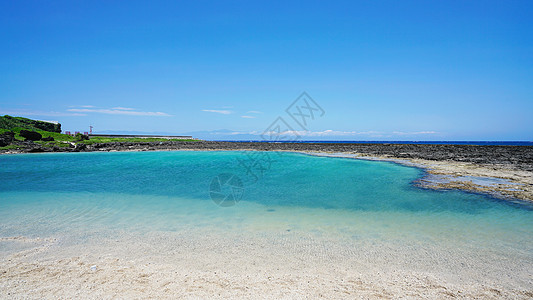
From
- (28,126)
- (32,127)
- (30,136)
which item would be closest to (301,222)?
(30,136)

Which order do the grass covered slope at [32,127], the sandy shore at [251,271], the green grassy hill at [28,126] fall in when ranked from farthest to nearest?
the green grassy hill at [28,126] → the grass covered slope at [32,127] → the sandy shore at [251,271]

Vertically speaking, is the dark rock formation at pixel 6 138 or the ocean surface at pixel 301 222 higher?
the dark rock formation at pixel 6 138

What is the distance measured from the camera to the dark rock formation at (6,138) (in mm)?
37278

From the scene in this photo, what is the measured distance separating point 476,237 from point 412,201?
13.7ft

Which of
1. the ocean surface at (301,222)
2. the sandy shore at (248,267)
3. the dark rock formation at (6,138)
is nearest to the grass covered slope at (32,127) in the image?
the dark rock formation at (6,138)

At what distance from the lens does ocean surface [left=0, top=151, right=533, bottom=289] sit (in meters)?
5.86

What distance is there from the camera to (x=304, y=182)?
52.8 ft

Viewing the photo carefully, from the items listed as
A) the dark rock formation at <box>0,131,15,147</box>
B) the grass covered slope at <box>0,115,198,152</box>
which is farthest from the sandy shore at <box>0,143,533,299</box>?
the dark rock formation at <box>0,131,15,147</box>

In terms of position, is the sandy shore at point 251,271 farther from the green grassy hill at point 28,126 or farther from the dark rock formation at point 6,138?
the green grassy hill at point 28,126

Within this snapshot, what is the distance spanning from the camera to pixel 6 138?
39.4 m

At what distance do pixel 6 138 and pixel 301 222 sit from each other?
5000 cm

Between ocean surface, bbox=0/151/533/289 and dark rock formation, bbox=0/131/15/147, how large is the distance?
31.8 metres

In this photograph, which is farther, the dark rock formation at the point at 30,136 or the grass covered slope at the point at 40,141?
the dark rock formation at the point at 30,136

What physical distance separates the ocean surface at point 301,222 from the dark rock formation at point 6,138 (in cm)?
3178
